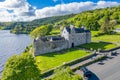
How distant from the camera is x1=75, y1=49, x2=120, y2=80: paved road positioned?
49925 mm

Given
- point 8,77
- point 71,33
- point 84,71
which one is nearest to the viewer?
point 8,77

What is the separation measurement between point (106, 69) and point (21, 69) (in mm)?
26809

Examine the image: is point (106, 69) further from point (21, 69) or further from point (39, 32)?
point (39, 32)

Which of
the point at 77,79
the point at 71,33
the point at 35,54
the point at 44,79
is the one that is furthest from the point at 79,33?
the point at 77,79

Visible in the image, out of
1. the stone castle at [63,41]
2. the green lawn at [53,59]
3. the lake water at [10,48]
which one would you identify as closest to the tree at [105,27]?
the stone castle at [63,41]

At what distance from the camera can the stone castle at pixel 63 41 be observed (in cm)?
7674

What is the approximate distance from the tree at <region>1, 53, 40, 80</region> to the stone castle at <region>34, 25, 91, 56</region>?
3628 centimetres

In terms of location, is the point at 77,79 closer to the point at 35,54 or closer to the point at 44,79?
the point at 44,79

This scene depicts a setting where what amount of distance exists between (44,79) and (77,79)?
41.7ft

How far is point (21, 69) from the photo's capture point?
3806 centimetres

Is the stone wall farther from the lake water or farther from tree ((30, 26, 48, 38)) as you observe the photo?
tree ((30, 26, 48, 38))

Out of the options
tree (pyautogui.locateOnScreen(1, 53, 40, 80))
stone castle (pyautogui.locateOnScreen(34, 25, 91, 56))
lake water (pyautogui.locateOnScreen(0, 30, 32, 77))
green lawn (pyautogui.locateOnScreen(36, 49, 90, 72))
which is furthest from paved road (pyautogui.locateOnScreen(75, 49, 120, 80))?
lake water (pyautogui.locateOnScreen(0, 30, 32, 77))

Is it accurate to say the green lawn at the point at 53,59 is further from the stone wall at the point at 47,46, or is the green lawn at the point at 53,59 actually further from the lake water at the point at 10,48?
the lake water at the point at 10,48

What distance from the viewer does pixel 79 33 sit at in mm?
91875
